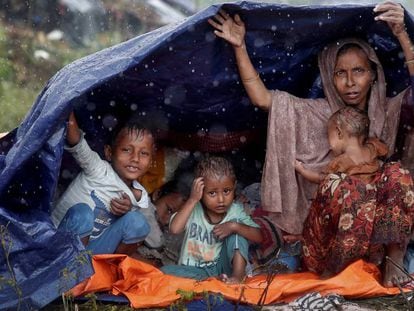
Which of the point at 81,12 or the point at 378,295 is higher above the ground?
the point at 81,12

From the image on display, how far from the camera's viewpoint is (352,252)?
433 centimetres

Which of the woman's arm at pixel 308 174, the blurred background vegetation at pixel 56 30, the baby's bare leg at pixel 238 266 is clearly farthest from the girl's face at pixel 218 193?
the blurred background vegetation at pixel 56 30

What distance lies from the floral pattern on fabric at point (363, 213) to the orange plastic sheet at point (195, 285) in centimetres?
11

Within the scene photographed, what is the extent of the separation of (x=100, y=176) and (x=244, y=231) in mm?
849

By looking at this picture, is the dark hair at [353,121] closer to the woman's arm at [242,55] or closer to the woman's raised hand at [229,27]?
the woman's arm at [242,55]

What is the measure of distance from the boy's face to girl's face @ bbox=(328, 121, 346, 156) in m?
1.02

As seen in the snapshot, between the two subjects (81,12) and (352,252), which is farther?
(81,12)

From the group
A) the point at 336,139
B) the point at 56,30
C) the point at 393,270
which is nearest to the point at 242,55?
the point at 336,139

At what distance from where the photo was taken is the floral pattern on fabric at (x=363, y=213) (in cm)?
428

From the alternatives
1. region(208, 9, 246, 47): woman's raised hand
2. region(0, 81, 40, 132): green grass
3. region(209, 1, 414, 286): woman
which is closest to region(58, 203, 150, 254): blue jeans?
region(209, 1, 414, 286): woman

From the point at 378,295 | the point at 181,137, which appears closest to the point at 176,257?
the point at 181,137

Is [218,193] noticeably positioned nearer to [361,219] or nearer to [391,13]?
[361,219]

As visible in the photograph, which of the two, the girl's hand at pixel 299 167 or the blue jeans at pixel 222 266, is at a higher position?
the girl's hand at pixel 299 167

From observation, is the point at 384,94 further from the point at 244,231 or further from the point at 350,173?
the point at 244,231
